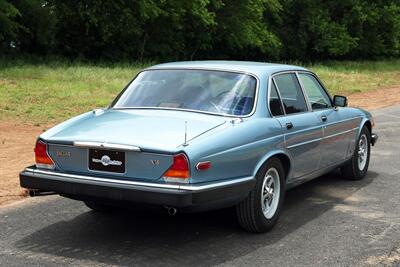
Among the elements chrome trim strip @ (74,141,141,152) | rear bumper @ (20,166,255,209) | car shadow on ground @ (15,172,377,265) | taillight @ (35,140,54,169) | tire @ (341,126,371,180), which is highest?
chrome trim strip @ (74,141,141,152)

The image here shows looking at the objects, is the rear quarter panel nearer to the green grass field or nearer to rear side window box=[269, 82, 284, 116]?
rear side window box=[269, 82, 284, 116]

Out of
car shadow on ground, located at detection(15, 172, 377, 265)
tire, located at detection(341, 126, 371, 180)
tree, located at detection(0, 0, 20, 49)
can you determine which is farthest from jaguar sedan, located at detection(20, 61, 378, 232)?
tree, located at detection(0, 0, 20, 49)

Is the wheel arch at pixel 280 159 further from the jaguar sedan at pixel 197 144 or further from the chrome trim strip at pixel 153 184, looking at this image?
the chrome trim strip at pixel 153 184

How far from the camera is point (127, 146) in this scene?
4.86 metres

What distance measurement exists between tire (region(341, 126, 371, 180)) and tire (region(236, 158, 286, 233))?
220cm

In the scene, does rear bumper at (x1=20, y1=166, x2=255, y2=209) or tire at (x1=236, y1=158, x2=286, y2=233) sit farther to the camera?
tire at (x1=236, y1=158, x2=286, y2=233)

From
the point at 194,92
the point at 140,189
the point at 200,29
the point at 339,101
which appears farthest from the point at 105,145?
the point at 200,29

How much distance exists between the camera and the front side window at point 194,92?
5.68 metres

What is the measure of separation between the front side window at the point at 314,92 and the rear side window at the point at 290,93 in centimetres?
16

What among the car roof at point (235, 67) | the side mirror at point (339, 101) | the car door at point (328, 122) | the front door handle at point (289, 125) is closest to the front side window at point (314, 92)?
the car door at point (328, 122)

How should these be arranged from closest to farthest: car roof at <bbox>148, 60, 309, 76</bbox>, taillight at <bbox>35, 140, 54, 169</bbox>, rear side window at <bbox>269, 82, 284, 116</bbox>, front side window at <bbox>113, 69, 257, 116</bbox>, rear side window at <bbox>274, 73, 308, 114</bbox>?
taillight at <bbox>35, 140, 54, 169</bbox>
front side window at <bbox>113, 69, 257, 116</bbox>
rear side window at <bbox>269, 82, 284, 116</bbox>
car roof at <bbox>148, 60, 309, 76</bbox>
rear side window at <bbox>274, 73, 308, 114</bbox>

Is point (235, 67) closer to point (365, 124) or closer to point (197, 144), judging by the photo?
point (197, 144)

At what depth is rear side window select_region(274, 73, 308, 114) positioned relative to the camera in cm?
621

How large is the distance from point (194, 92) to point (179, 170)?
1.32m
